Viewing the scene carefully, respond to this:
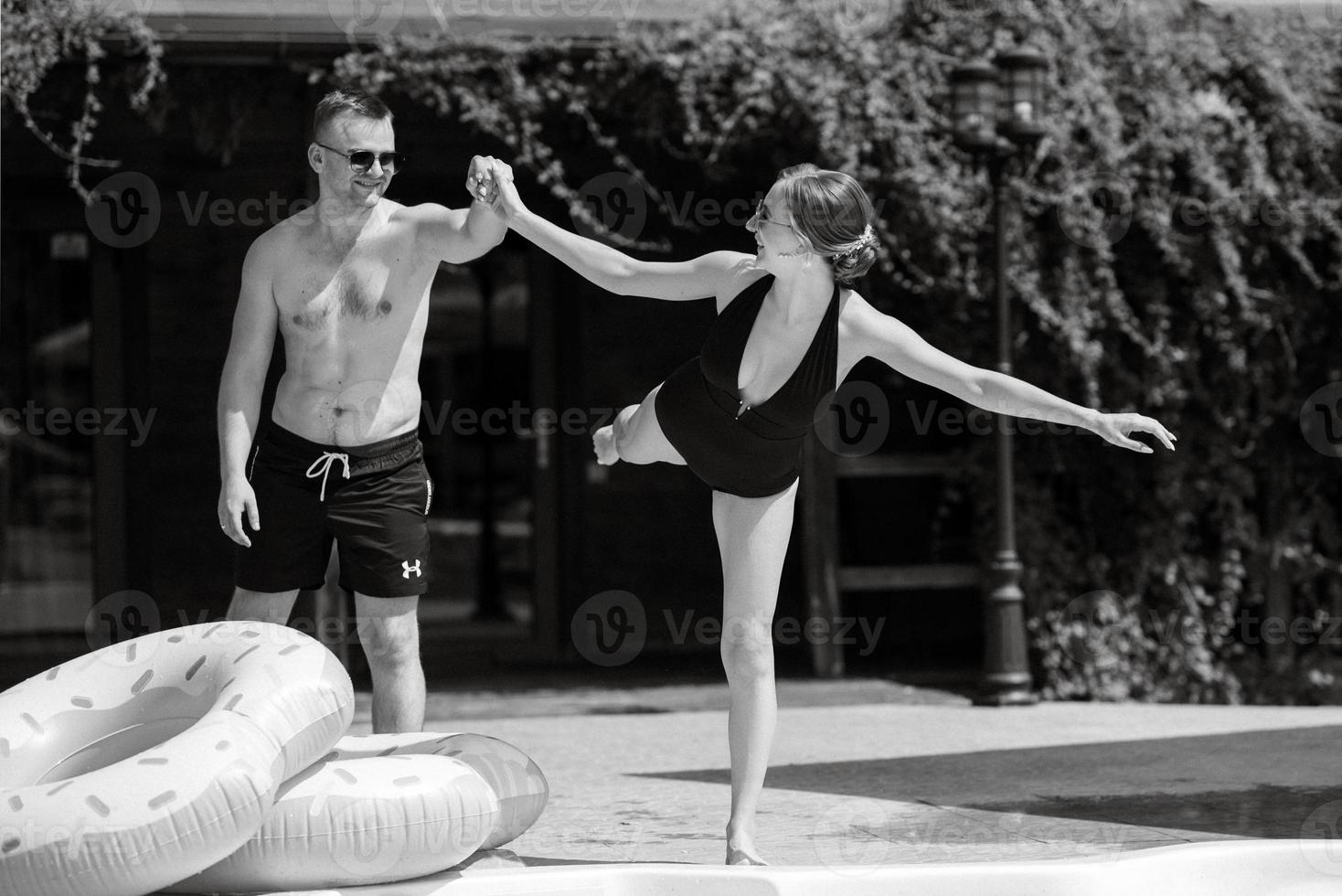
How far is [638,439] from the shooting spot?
4.18 metres

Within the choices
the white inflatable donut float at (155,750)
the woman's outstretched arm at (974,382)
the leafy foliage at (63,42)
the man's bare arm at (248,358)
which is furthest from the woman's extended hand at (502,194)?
the leafy foliage at (63,42)

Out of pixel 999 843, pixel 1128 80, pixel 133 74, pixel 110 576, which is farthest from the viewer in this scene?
pixel 110 576

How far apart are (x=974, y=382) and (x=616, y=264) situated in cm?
94

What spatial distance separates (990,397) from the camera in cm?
390

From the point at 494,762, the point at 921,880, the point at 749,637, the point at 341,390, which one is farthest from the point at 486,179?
the point at 921,880

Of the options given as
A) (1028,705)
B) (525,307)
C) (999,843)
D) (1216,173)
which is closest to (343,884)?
(999,843)

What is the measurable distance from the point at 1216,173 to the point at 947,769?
3.66 metres

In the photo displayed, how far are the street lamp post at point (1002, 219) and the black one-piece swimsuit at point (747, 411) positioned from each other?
3588mm

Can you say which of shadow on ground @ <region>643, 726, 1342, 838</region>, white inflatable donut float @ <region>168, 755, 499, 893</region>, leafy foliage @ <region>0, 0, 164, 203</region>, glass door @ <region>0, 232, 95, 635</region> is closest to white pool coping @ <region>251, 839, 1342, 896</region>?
white inflatable donut float @ <region>168, 755, 499, 893</region>

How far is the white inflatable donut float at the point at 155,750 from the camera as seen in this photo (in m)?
3.22

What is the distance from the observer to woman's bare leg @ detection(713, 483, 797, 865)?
3814 mm

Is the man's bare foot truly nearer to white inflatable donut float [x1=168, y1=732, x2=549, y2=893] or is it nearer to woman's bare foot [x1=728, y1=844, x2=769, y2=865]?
white inflatable donut float [x1=168, y1=732, x2=549, y2=893]

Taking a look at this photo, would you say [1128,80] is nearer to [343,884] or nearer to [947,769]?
[947,769]

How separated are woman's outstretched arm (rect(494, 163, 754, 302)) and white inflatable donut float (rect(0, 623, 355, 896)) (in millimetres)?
1135
